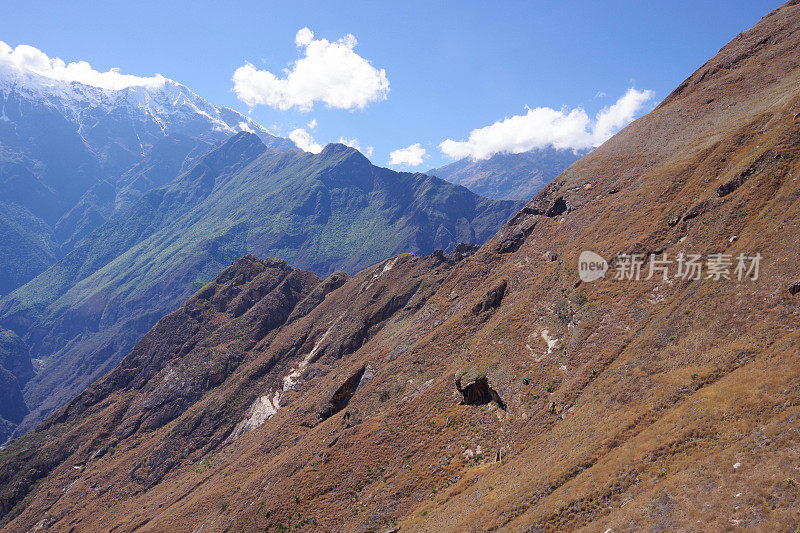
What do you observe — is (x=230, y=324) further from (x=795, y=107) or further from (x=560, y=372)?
(x=795, y=107)

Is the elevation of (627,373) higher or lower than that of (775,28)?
lower

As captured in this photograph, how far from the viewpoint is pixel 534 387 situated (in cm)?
4000

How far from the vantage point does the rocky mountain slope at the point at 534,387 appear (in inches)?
910

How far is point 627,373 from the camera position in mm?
32312

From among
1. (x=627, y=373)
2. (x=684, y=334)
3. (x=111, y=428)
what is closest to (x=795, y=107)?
(x=684, y=334)

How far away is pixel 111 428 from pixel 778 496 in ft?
394

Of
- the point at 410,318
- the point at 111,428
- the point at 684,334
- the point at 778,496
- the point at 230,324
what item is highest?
the point at 230,324

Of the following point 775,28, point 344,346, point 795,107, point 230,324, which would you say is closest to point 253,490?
point 344,346

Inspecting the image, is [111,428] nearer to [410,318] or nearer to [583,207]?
[410,318]

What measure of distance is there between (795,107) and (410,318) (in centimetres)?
6108

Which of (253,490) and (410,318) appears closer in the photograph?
(253,490)

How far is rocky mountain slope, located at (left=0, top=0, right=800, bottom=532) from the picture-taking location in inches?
910

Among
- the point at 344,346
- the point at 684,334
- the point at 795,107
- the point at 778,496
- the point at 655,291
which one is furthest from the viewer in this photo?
the point at 344,346

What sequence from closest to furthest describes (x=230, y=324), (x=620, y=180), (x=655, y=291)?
(x=655, y=291)
(x=620, y=180)
(x=230, y=324)
